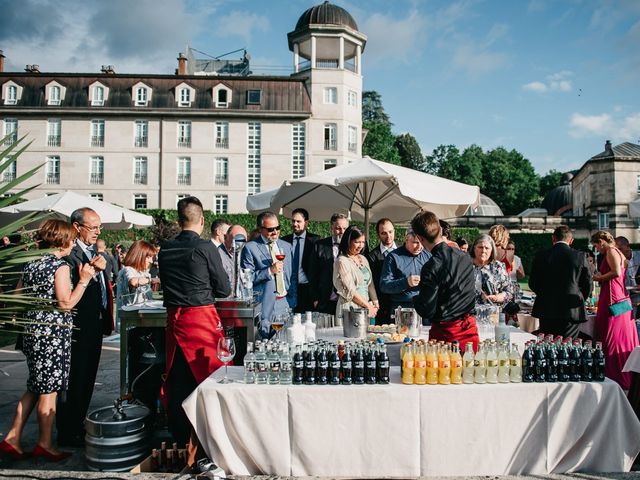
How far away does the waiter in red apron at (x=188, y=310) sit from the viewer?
3.83 metres

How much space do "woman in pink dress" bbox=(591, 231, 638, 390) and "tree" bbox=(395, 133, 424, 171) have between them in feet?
187

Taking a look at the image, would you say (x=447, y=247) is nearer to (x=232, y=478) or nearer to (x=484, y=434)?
(x=484, y=434)

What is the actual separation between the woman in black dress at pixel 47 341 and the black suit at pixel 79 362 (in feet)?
1.03

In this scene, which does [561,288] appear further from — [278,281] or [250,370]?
[250,370]

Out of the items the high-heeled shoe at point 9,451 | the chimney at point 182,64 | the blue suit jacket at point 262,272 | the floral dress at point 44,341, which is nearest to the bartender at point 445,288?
the blue suit jacket at point 262,272

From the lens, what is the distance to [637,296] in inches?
296

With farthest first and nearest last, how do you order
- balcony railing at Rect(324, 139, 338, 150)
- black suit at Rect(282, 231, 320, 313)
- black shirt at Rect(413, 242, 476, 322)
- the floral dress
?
balcony railing at Rect(324, 139, 338, 150) < black suit at Rect(282, 231, 320, 313) < the floral dress < black shirt at Rect(413, 242, 476, 322)

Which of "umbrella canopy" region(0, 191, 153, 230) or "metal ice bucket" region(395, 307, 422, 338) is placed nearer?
"metal ice bucket" region(395, 307, 422, 338)

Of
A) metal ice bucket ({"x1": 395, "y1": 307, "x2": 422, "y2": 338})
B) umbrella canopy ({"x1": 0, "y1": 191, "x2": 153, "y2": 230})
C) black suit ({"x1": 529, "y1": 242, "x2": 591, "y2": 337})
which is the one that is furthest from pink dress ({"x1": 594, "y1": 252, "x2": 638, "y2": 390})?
umbrella canopy ({"x1": 0, "y1": 191, "x2": 153, "y2": 230})

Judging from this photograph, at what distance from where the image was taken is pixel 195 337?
385 cm

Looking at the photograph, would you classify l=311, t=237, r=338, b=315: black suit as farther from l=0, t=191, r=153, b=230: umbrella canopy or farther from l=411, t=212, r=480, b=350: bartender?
l=0, t=191, r=153, b=230: umbrella canopy

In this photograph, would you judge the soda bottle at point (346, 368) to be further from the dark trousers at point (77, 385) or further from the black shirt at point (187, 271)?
the dark trousers at point (77, 385)

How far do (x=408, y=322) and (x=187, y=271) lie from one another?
1911mm

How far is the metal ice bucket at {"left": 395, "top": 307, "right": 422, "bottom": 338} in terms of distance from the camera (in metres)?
4.44
